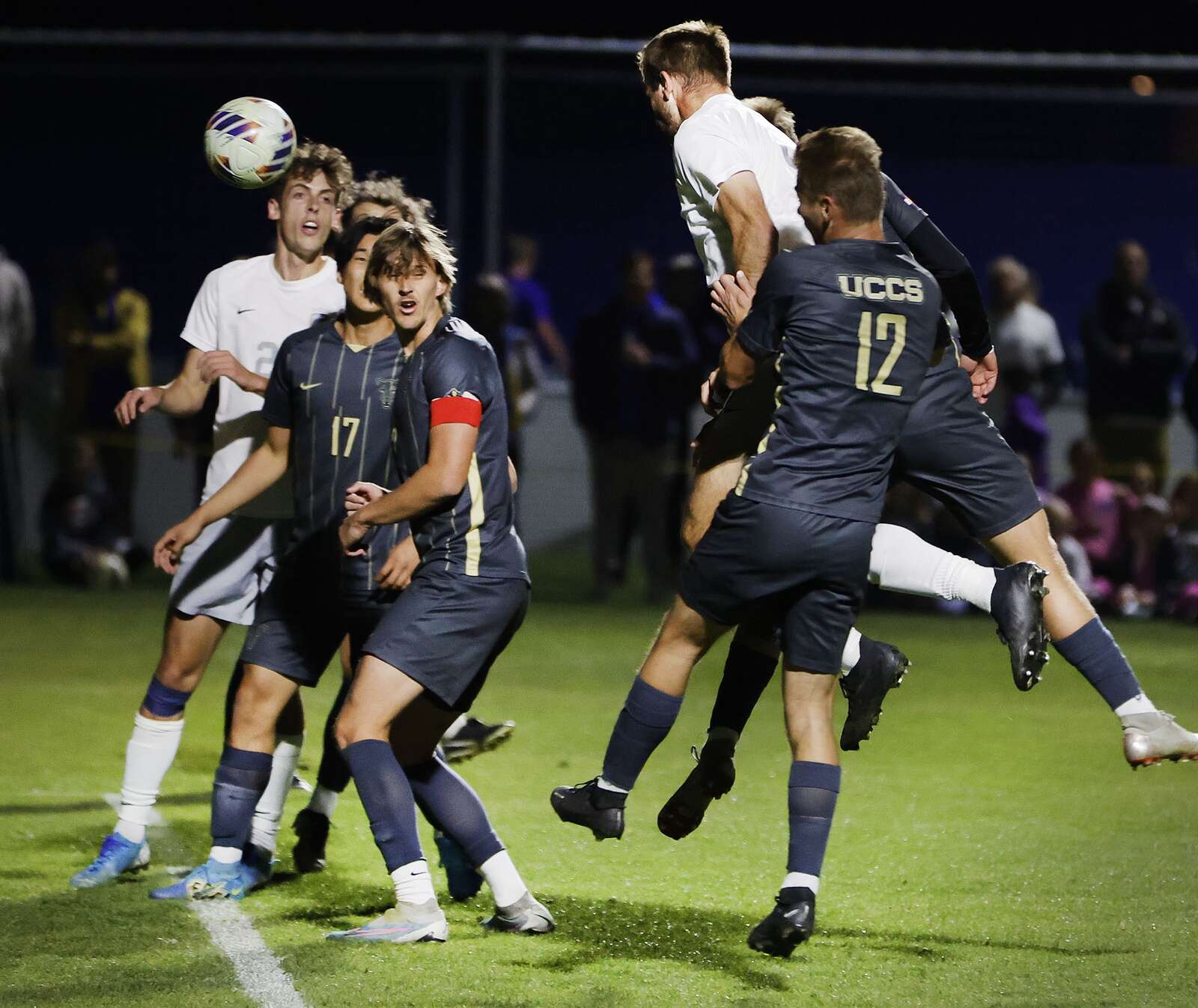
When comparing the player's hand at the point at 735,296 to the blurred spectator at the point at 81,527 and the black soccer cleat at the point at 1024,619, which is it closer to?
the black soccer cleat at the point at 1024,619

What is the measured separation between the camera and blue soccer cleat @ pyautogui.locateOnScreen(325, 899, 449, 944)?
480 centimetres

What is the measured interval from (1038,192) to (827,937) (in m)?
11.0

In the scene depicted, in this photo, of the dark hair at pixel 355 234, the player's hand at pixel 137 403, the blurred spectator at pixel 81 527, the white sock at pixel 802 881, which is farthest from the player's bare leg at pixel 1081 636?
the blurred spectator at pixel 81 527

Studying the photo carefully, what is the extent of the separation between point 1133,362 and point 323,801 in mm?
8670

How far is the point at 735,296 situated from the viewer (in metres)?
4.89

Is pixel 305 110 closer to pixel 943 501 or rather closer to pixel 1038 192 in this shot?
pixel 1038 192

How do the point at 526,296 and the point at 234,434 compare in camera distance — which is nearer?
the point at 234,434

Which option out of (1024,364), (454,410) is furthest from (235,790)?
(1024,364)

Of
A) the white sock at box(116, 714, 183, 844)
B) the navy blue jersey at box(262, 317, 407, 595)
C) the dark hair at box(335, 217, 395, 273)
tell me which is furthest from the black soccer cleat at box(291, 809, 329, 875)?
the dark hair at box(335, 217, 395, 273)

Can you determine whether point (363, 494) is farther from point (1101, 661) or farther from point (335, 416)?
point (1101, 661)

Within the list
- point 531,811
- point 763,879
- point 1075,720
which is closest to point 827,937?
point 763,879

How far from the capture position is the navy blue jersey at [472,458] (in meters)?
4.78

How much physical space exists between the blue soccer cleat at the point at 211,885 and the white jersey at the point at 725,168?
2146mm

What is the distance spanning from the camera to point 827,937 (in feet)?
16.4
